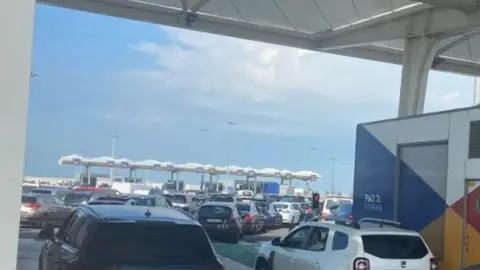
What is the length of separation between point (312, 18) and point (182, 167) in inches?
2299

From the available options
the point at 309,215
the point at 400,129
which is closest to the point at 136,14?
the point at 309,215

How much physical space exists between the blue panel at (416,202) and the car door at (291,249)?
1.63 meters

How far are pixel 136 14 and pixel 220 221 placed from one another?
409 inches

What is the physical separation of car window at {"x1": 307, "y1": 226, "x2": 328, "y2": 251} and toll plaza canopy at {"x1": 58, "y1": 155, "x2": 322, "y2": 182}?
214 ft

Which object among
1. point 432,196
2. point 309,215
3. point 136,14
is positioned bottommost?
point 309,215

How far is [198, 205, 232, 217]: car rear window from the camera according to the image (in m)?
24.7

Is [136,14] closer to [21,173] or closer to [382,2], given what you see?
[382,2]

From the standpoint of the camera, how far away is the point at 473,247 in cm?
867

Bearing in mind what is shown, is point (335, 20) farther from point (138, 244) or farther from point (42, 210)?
point (138, 244)

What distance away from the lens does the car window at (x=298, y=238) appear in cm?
1029

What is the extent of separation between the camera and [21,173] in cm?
140

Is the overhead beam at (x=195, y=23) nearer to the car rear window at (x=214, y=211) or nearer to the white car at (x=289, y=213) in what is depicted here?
the car rear window at (x=214, y=211)

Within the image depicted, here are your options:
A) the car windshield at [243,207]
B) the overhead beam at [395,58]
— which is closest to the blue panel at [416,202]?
the car windshield at [243,207]

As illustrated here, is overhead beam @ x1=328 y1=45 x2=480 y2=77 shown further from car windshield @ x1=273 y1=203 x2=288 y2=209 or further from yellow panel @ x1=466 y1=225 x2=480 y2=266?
yellow panel @ x1=466 y1=225 x2=480 y2=266
